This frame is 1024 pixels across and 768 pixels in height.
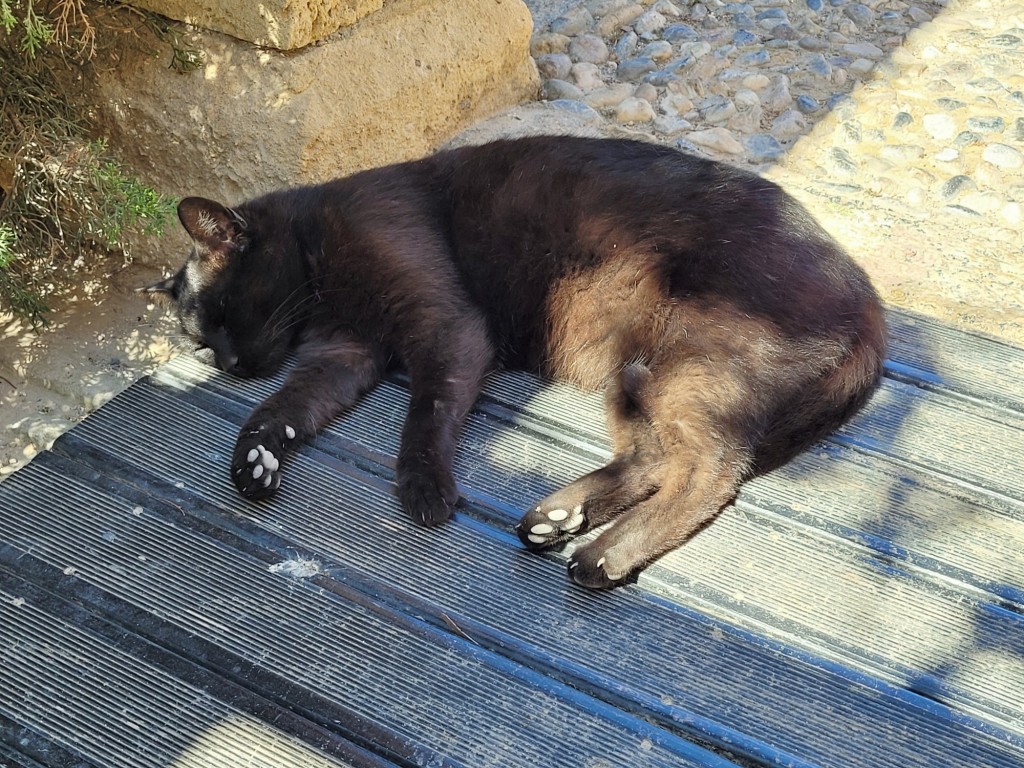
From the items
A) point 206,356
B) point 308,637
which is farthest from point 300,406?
point 308,637

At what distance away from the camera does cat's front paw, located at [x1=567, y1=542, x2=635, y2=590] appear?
189 centimetres

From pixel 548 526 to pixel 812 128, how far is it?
10.4 feet

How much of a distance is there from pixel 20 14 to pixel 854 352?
2.80 m

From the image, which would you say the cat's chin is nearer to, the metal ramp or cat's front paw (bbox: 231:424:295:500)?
the metal ramp

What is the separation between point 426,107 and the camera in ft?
12.4

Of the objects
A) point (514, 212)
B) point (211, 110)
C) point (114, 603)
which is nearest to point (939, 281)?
point (514, 212)

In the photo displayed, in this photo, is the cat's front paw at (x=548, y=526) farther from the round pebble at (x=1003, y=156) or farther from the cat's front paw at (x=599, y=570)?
the round pebble at (x=1003, y=156)

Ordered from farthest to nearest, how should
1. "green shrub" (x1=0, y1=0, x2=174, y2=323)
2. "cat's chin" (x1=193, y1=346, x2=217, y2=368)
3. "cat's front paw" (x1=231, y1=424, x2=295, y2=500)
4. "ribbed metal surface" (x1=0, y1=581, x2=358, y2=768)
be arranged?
"green shrub" (x1=0, y1=0, x2=174, y2=323), "cat's chin" (x1=193, y1=346, x2=217, y2=368), "cat's front paw" (x1=231, y1=424, x2=295, y2=500), "ribbed metal surface" (x1=0, y1=581, x2=358, y2=768)

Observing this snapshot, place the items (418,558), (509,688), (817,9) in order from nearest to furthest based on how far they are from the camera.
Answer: (509,688), (418,558), (817,9)

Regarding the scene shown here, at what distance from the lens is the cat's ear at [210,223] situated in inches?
98.0

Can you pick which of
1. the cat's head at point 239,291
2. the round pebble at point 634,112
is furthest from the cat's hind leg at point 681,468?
the round pebble at point 634,112

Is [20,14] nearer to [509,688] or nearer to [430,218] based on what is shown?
[430,218]

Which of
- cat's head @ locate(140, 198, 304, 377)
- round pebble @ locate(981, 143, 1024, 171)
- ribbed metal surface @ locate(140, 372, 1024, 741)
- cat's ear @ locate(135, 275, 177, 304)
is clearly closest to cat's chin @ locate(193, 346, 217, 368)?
cat's head @ locate(140, 198, 304, 377)

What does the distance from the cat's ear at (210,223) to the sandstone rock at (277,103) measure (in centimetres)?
87
